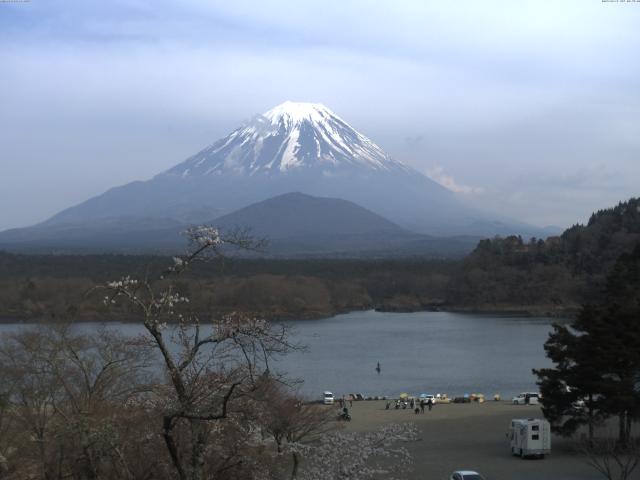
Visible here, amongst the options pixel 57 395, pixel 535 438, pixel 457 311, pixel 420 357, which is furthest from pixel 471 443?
pixel 457 311

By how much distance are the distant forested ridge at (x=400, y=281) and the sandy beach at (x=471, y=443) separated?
21.4 metres

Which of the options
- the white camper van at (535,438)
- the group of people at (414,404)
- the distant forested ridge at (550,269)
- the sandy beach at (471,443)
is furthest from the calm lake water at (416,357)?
the distant forested ridge at (550,269)

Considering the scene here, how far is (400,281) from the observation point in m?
53.0

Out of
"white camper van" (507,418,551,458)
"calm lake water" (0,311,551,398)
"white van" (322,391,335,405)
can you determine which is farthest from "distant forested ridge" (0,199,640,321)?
"white camper van" (507,418,551,458)

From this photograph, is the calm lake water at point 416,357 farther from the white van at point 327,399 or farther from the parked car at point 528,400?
the parked car at point 528,400

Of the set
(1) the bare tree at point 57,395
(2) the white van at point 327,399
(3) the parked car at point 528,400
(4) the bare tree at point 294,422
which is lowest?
(2) the white van at point 327,399

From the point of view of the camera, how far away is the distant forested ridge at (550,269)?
46.1m

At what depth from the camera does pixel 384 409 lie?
671 inches

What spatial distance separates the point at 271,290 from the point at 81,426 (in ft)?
126

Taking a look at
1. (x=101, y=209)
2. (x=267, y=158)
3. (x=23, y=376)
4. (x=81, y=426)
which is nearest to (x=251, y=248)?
(x=81, y=426)

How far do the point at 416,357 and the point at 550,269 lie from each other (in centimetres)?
2376

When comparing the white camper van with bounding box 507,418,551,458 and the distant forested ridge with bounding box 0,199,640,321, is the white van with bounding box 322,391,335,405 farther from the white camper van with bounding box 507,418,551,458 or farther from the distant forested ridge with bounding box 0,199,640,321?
the distant forested ridge with bounding box 0,199,640,321

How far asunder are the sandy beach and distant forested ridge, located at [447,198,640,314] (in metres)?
28.0

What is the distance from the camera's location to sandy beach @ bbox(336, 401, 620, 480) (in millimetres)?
10527
